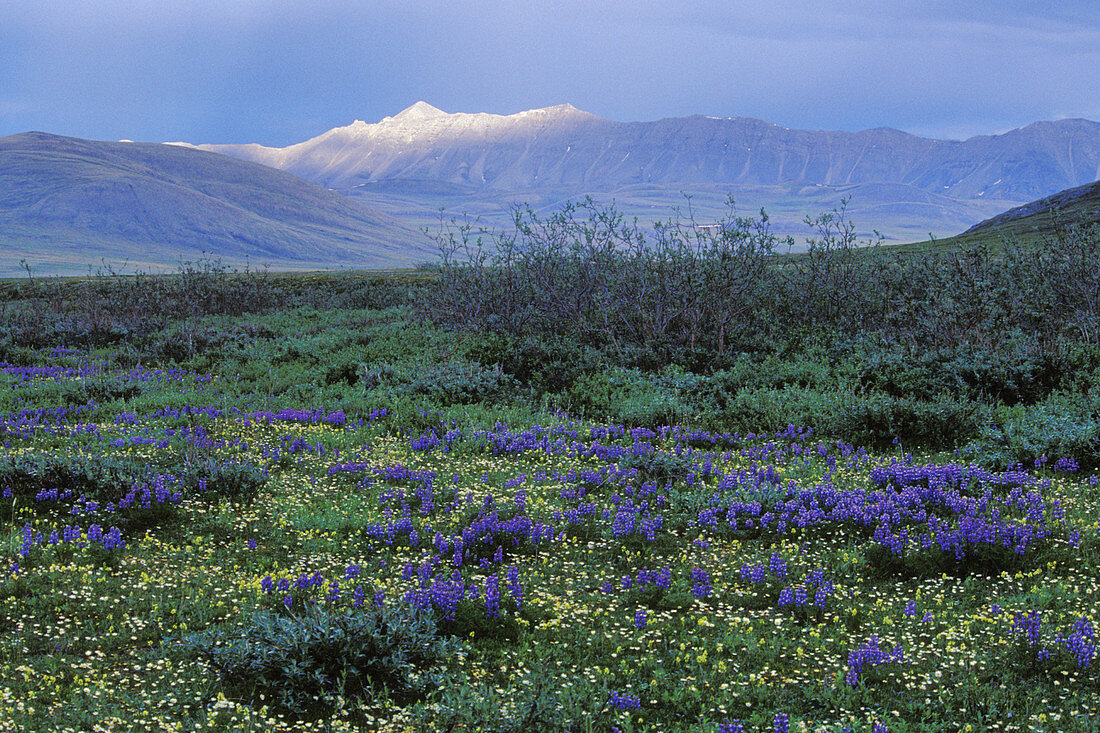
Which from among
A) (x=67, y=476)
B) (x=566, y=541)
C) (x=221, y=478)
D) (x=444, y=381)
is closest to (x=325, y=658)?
(x=566, y=541)

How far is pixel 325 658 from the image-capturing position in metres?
5.67

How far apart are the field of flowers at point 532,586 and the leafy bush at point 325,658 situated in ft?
0.08

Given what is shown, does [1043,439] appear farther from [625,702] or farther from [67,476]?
[67,476]

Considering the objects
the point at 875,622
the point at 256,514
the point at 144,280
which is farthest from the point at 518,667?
the point at 144,280

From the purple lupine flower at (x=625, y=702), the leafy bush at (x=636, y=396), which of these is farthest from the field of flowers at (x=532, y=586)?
the leafy bush at (x=636, y=396)

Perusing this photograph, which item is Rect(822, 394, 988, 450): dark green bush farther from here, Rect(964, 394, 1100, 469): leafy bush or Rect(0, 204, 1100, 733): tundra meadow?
Rect(964, 394, 1100, 469): leafy bush

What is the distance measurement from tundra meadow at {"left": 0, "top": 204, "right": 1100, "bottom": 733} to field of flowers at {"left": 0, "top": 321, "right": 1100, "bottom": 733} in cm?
3

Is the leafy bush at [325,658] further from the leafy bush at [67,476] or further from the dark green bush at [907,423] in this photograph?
the dark green bush at [907,423]


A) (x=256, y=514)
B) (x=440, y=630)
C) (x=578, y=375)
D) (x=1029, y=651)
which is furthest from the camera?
(x=578, y=375)

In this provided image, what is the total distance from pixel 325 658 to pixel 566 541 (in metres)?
3.37

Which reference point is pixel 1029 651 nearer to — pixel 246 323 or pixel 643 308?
pixel 643 308

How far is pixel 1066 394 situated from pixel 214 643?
15.1 m

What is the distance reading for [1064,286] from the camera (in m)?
22.1

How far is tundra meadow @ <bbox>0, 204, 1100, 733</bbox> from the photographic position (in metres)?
5.37
